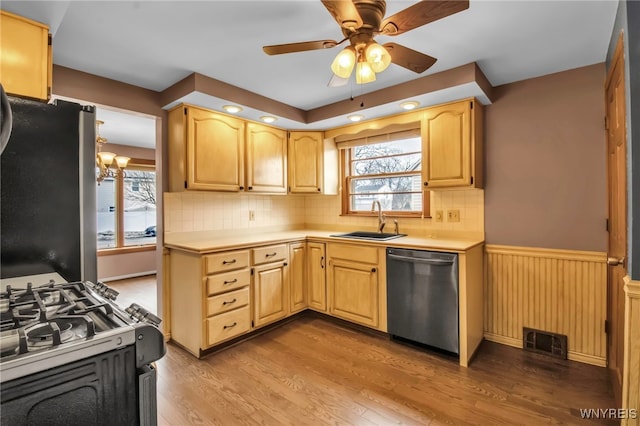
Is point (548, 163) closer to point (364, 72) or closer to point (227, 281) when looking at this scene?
point (364, 72)

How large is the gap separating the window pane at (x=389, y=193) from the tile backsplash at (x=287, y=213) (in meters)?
0.17

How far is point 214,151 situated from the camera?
285 cm

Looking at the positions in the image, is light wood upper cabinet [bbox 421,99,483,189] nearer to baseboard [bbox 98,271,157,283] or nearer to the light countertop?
the light countertop

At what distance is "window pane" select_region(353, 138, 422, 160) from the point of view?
3251 millimetres

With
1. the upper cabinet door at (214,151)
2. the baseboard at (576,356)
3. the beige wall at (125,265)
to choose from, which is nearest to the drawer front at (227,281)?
the upper cabinet door at (214,151)

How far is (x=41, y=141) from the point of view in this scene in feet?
4.68

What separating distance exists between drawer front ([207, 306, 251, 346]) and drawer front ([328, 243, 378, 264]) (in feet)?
3.18

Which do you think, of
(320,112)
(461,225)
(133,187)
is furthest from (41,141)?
(133,187)

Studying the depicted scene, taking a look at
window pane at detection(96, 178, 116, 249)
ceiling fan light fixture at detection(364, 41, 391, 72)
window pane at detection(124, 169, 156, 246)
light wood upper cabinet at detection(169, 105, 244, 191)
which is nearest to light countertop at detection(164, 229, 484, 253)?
light wood upper cabinet at detection(169, 105, 244, 191)

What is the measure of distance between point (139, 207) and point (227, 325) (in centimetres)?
407

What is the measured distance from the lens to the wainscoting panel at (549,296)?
2.31 meters

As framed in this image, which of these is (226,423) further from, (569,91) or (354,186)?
(569,91)

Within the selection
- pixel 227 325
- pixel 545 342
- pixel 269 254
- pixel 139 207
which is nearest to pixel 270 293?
pixel 269 254

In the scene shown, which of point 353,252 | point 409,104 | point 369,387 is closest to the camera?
point 369,387
